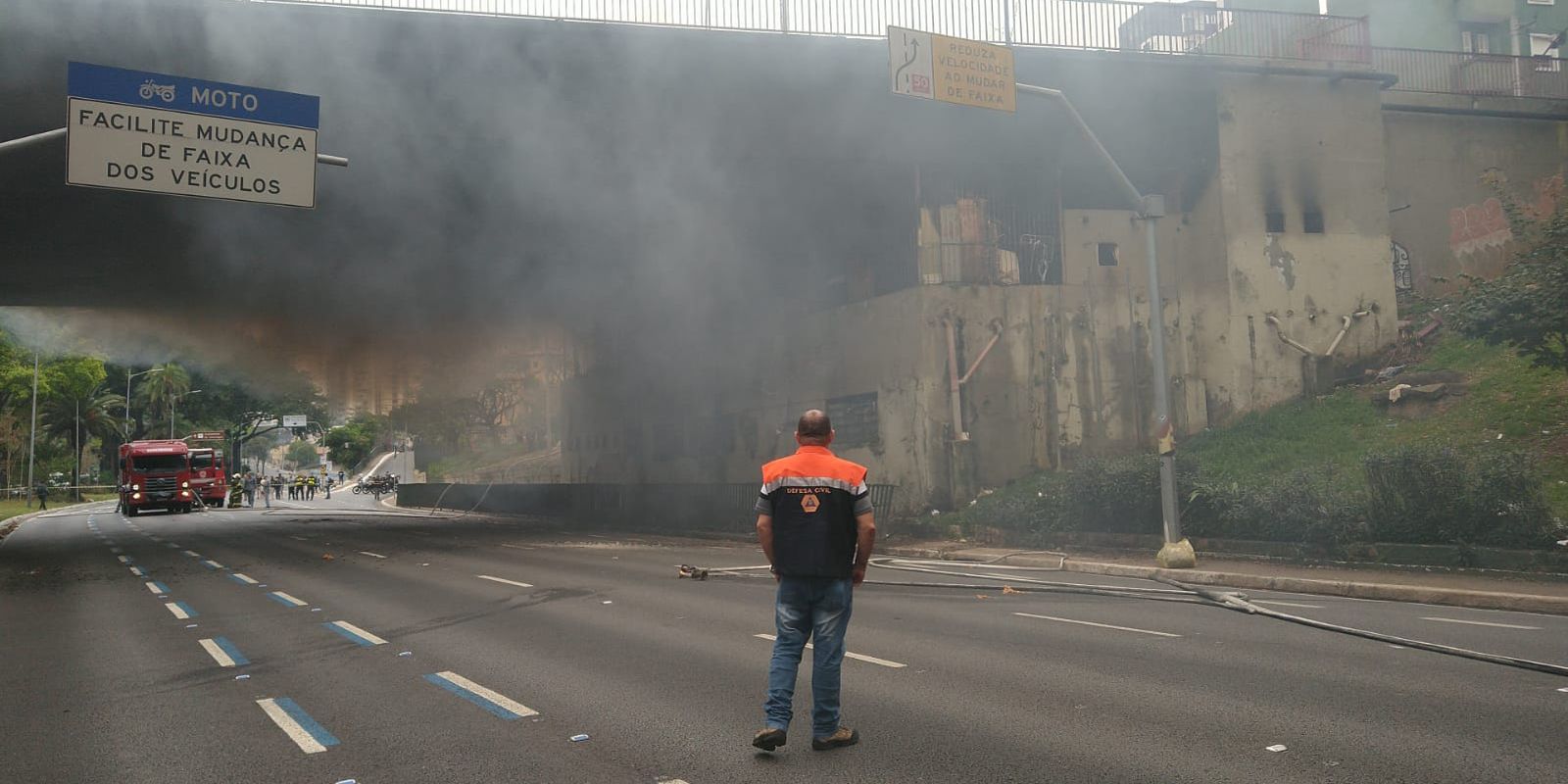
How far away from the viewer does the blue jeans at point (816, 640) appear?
448 cm

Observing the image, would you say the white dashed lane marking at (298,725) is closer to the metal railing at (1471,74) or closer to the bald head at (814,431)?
the bald head at (814,431)

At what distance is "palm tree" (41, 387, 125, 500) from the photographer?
6268 cm

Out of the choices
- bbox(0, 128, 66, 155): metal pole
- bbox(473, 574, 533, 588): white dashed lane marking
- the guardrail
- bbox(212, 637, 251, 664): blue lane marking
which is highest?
bbox(0, 128, 66, 155): metal pole

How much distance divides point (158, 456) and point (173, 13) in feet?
→ 95.8

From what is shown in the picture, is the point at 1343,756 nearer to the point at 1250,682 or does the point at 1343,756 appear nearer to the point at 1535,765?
the point at 1535,765

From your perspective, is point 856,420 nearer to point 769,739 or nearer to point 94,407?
point 769,739

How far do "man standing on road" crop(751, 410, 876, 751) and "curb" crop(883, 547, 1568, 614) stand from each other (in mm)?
7872

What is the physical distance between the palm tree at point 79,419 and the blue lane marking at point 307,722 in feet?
214

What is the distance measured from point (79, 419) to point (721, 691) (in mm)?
75402

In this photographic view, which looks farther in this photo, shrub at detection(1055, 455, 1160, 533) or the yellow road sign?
shrub at detection(1055, 455, 1160, 533)

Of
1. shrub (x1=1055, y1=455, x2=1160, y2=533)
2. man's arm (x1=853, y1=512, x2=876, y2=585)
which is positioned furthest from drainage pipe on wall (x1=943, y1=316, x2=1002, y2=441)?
man's arm (x1=853, y1=512, x2=876, y2=585)

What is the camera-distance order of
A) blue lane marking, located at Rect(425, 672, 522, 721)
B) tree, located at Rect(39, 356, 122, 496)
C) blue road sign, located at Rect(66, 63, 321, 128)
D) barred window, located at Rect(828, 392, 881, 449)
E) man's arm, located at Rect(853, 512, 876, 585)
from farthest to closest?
tree, located at Rect(39, 356, 122, 496) < barred window, located at Rect(828, 392, 881, 449) < blue road sign, located at Rect(66, 63, 321, 128) < blue lane marking, located at Rect(425, 672, 522, 721) < man's arm, located at Rect(853, 512, 876, 585)

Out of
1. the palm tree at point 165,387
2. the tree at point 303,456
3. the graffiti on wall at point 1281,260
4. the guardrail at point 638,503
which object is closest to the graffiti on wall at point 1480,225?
the graffiti on wall at point 1281,260

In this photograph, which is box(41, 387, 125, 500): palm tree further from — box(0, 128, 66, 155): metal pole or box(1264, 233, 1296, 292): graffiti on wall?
box(1264, 233, 1296, 292): graffiti on wall
